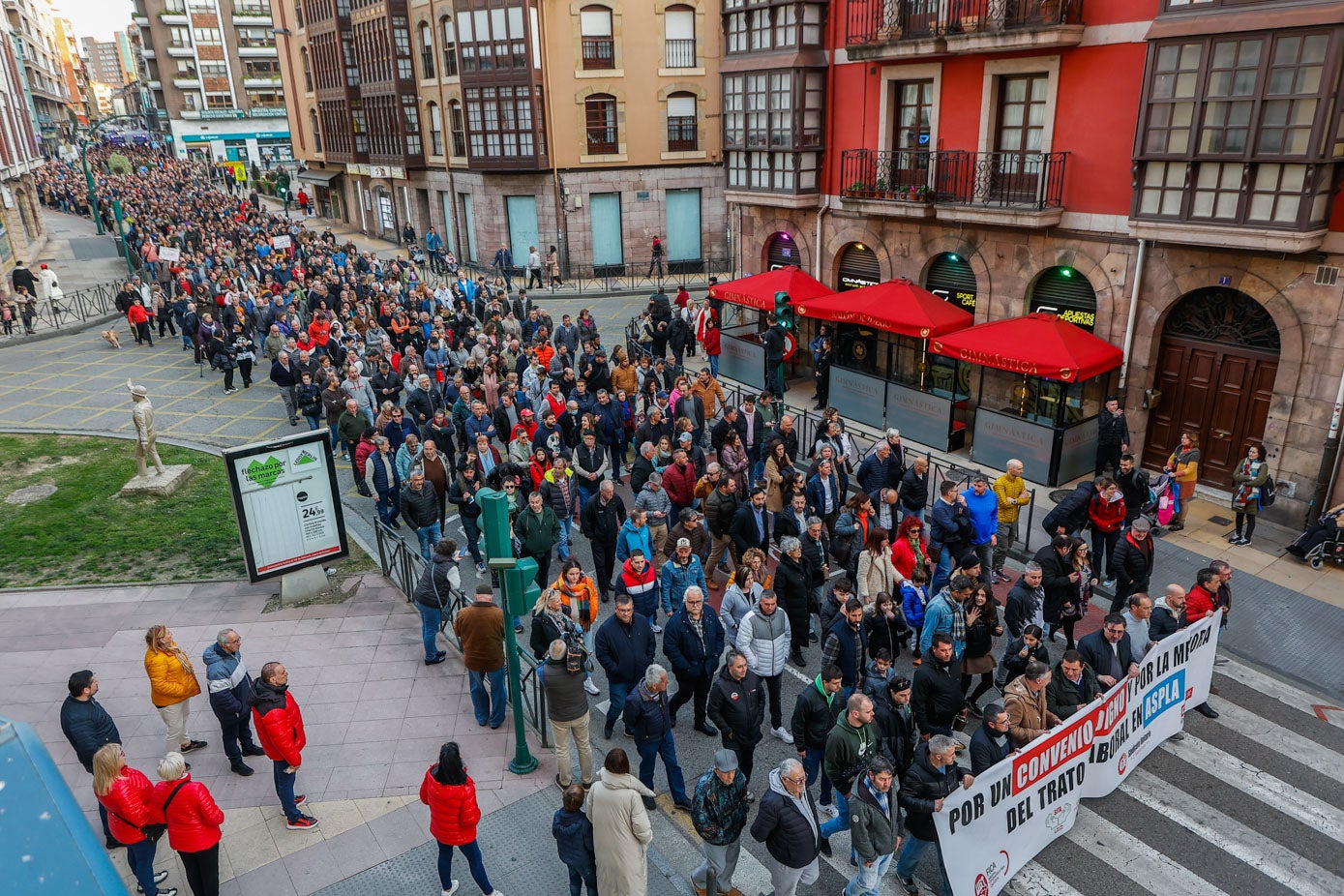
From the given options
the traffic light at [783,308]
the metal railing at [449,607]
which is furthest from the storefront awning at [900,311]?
the metal railing at [449,607]

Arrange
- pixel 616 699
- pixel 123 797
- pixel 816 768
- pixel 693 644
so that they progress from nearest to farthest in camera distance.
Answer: pixel 123 797 → pixel 816 768 → pixel 693 644 → pixel 616 699

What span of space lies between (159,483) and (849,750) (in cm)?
1419

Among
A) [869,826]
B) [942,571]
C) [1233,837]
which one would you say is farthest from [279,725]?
[1233,837]

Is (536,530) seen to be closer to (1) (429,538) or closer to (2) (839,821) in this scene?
(1) (429,538)

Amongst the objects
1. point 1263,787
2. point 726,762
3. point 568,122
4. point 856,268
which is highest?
point 568,122

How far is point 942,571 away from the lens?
12.0m

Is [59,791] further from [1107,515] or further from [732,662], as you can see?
[1107,515]

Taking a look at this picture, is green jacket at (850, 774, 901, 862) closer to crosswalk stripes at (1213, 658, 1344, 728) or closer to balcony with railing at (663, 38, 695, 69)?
crosswalk stripes at (1213, 658, 1344, 728)

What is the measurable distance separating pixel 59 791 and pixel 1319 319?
1665 cm

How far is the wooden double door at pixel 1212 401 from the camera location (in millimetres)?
15094

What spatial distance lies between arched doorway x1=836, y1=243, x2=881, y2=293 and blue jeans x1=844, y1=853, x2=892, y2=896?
17228 millimetres

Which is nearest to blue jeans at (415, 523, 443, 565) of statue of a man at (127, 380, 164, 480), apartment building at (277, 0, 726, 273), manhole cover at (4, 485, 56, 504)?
statue of a man at (127, 380, 164, 480)

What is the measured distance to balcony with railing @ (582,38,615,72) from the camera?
35.0 meters

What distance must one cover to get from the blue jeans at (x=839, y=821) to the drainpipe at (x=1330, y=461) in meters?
11.1
